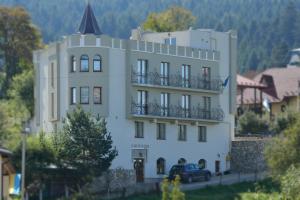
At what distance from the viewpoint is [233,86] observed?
320 ft

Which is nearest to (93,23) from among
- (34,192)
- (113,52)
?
(113,52)

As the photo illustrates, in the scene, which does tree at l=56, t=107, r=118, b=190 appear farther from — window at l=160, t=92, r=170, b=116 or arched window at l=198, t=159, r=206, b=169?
arched window at l=198, t=159, r=206, b=169

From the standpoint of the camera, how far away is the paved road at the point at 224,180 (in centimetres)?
8413

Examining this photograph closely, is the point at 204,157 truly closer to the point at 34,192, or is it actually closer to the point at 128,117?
the point at 128,117

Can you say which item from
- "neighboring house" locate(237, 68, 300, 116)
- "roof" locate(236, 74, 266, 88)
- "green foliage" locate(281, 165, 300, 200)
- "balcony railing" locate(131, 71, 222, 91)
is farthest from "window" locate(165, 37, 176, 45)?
"green foliage" locate(281, 165, 300, 200)

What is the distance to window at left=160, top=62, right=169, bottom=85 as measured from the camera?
9052 centimetres

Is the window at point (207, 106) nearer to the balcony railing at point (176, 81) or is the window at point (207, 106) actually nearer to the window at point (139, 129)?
the balcony railing at point (176, 81)

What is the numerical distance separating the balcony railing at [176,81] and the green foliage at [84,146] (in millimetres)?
7203

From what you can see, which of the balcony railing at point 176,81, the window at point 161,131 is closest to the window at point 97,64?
the balcony railing at point 176,81

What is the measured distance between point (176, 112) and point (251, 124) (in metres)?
19.7

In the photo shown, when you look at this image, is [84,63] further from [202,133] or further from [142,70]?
[202,133]

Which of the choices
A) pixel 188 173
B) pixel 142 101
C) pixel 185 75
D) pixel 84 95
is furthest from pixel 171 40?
→ pixel 188 173

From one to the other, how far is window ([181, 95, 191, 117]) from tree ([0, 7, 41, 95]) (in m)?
26.6

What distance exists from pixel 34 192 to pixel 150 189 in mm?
9652
